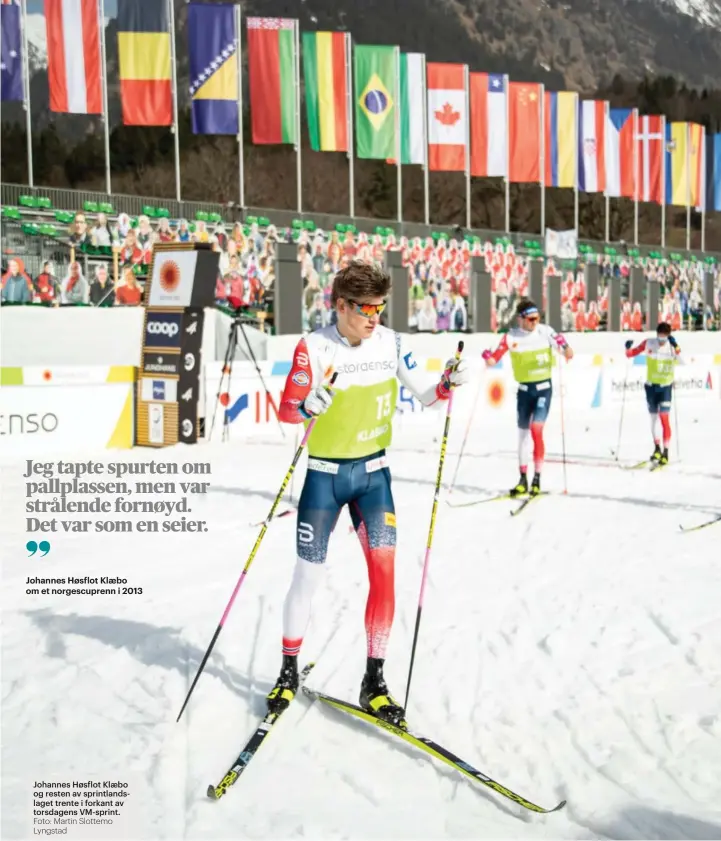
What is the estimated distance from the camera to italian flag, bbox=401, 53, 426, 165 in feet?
89.3

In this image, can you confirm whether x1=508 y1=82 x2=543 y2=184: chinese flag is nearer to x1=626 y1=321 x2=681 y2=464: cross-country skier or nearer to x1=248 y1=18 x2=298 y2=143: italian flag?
x1=248 y1=18 x2=298 y2=143: italian flag

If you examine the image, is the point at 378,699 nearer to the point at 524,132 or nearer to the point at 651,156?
the point at 524,132

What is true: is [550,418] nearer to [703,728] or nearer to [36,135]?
[703,728]

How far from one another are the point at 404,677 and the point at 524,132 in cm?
2892

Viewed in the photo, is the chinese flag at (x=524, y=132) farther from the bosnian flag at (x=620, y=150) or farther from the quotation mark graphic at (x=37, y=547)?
the quotation mark graphic at (x=37, y=547)

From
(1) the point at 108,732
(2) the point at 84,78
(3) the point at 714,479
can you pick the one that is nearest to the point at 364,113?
(2) the point at 84,78

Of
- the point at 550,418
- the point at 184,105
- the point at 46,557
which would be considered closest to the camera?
the point at 46,557

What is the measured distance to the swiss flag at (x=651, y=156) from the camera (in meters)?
35.6

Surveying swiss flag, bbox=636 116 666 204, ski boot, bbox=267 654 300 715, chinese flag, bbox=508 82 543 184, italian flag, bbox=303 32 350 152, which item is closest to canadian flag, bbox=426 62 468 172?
chinese flag, bbox=508 82 543 184

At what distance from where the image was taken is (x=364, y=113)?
2650 cm

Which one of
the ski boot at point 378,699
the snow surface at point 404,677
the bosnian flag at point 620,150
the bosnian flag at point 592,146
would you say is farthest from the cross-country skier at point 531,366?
the bosnian flag at point 620,150

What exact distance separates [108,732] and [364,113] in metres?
24.7

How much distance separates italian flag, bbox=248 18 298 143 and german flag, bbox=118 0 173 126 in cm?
240

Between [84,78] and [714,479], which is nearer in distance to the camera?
[714,479]
